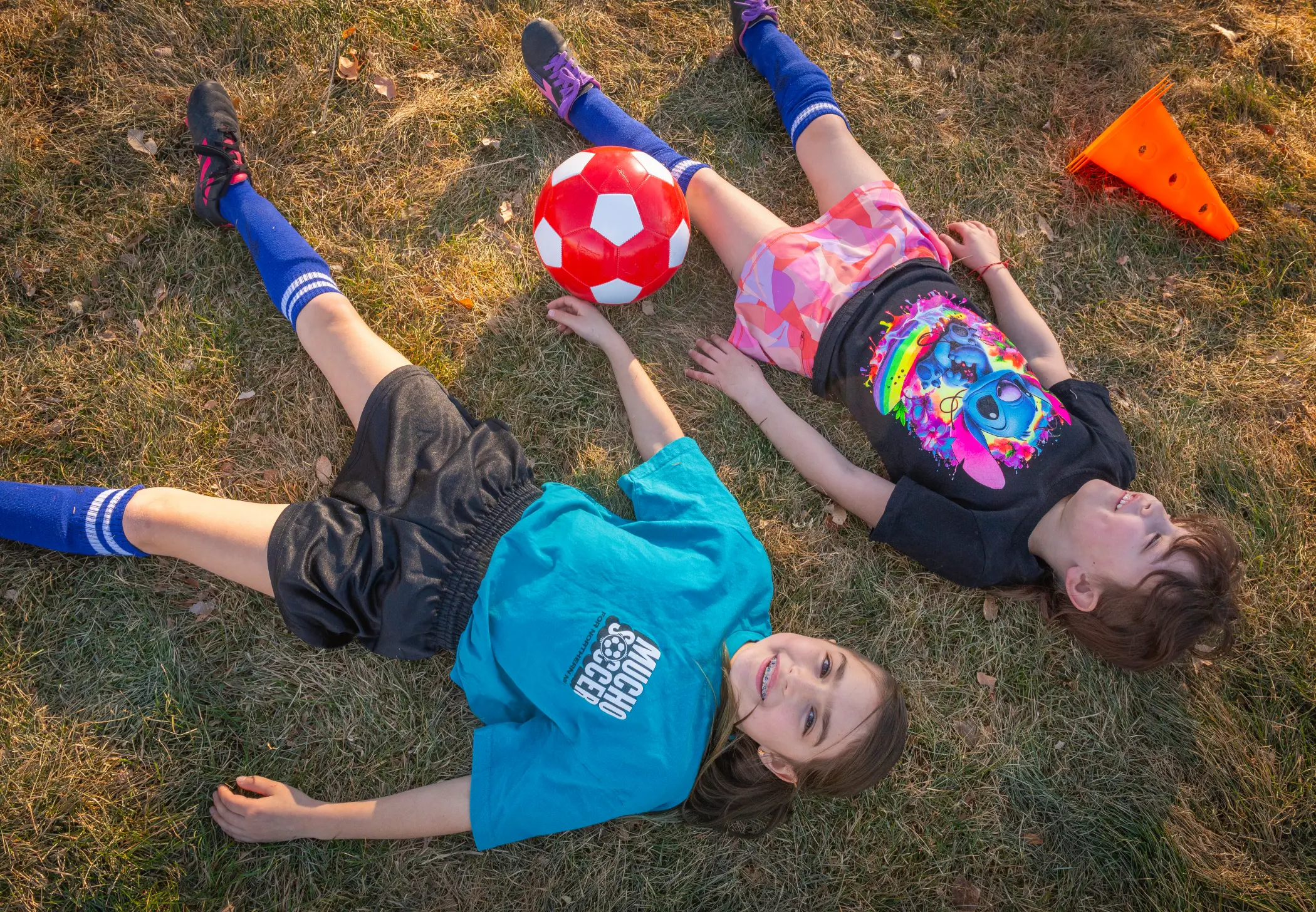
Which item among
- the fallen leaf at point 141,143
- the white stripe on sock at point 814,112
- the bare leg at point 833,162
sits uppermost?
the white stripe on sock at point 814,112

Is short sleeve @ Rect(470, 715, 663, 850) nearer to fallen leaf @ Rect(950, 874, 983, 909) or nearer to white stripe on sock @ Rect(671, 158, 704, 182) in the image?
fallen leaf @ Rect(950, 874, 983, 909)

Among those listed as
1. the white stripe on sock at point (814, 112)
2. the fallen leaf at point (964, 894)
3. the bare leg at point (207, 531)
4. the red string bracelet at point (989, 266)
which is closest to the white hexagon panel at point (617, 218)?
the white stripe on sock at point (814, 112)

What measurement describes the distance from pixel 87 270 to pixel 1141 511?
514 cm

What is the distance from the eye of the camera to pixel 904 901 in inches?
136

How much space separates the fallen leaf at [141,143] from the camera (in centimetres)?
388

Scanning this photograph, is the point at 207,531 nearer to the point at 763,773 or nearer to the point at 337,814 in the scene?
the point at 337,814

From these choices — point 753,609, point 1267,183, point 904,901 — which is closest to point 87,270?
point 753,609

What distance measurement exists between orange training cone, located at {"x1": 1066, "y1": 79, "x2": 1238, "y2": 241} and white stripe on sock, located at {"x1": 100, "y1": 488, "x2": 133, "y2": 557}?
17.4 feet

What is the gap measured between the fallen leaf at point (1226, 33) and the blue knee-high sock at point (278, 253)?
5716 mm

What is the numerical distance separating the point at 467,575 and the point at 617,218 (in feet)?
5.39

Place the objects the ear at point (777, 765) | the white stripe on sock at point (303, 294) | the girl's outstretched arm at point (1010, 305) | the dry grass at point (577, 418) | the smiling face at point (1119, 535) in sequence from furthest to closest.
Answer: the girl's outstretched arm at point (1010, 305) < the white stripe on sock at point (303, 294) < the dry grass at point (577, 418) < the smiling face at point (1119, 535) < the ear at point (777, 765)

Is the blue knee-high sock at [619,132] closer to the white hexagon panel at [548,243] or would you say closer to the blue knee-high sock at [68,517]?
the white hexagon panel at [548,243]

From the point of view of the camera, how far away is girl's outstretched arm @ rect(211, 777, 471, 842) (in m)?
2.93

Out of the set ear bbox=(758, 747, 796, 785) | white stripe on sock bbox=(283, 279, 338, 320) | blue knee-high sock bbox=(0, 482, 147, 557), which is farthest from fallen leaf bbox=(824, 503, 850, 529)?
blue knee-high sock bbox=(0, 482, 147, 557)
